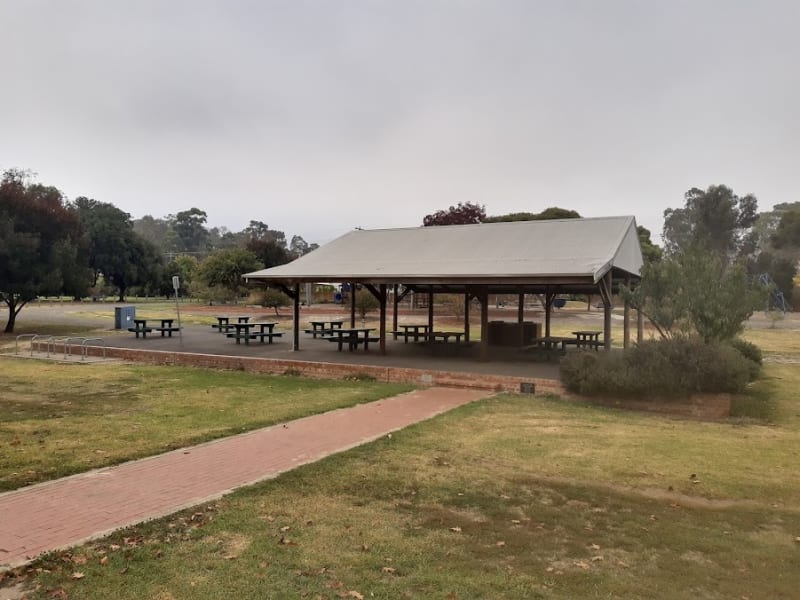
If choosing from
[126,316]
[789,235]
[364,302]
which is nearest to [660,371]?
[126,316]

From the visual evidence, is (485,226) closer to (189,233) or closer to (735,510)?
(735,510)

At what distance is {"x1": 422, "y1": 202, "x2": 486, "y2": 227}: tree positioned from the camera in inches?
1636

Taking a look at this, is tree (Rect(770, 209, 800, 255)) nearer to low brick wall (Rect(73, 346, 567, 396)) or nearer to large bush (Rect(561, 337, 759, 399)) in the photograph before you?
large bush (Rect(561, 337, 759, 399))

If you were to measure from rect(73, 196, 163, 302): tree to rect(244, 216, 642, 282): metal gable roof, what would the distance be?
39.6 meters

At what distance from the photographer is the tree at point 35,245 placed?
21375 mm

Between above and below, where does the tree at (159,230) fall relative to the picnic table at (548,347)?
above

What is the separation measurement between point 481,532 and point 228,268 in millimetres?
37248

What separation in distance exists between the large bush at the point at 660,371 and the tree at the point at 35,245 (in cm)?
1998

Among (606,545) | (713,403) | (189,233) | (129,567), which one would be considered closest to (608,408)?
(713,403)

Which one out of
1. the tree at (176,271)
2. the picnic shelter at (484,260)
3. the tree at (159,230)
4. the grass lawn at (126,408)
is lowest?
the grass lawn at (126,408)

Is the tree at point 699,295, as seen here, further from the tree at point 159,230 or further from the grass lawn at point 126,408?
the tree at point 159,230

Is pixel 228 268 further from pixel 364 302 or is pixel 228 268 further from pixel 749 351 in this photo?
pixel 749 351

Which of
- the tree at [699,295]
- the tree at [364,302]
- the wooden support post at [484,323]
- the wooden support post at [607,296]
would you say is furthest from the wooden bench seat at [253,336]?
the tree at [699,295]

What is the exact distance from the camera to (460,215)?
41.6 metres
